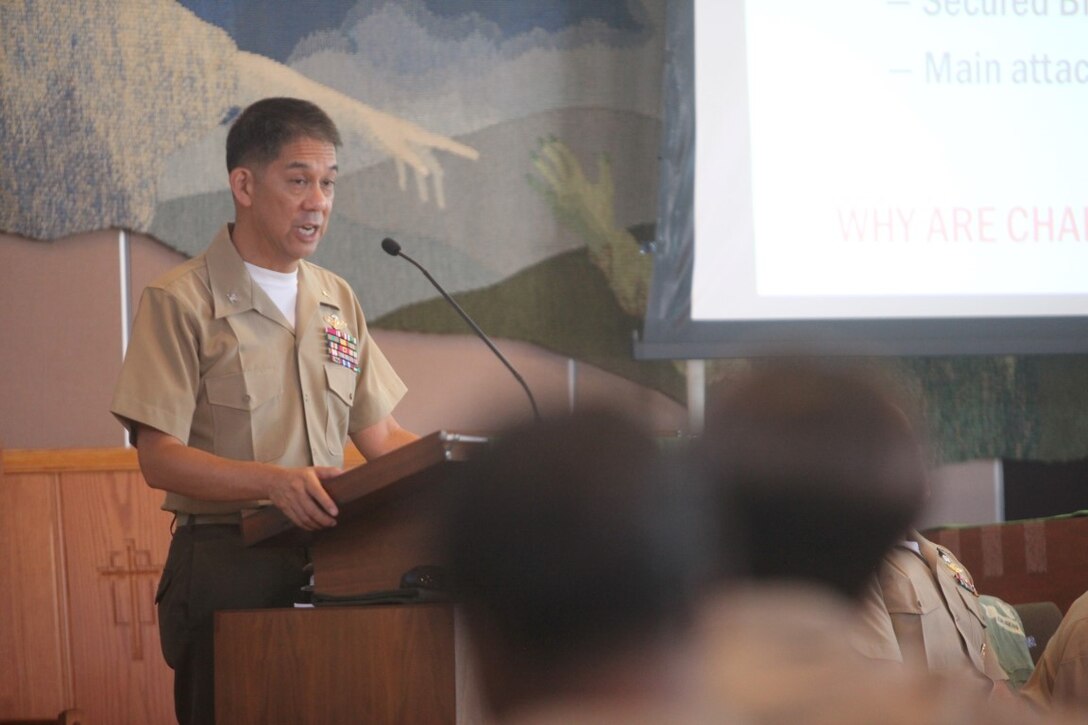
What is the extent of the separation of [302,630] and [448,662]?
A: 0.78 ft

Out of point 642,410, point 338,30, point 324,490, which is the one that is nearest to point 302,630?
point 324,490

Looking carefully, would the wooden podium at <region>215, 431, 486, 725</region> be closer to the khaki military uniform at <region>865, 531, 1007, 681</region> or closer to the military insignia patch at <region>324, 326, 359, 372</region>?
the military insignia patch at <region>324, 326, 359, 372</region>

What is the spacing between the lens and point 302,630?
191 centimetres

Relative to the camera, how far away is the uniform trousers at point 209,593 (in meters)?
2.16

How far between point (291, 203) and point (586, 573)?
1.93 meters

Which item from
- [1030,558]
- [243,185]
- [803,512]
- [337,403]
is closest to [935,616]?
[337,403]

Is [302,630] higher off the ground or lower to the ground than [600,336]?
lower

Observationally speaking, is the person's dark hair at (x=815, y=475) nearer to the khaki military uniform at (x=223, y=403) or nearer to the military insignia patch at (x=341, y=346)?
the khaki military uniform at (x=223, y=403)

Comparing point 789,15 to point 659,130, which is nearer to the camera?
point 789,15

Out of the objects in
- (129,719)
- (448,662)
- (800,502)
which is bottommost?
(129,719)

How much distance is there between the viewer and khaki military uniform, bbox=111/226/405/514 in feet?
7.31

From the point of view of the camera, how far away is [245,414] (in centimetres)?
230

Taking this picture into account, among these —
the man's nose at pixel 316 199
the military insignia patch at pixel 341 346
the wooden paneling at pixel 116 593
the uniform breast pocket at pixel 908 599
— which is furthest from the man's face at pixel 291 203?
the wooden paneling at pixel 116 593

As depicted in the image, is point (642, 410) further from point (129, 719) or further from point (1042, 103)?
point (1042, 103)
